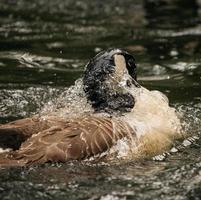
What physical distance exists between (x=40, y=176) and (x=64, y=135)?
1.80 ft

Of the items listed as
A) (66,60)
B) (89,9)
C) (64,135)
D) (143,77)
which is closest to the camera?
(64,135)

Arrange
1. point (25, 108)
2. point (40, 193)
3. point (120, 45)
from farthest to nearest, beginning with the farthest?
point (120, 45) < point (25, 108) < point (40, 193)

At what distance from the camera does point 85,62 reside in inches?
487

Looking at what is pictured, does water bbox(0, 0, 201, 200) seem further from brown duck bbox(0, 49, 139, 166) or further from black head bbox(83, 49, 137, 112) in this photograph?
black head bbox(83, 49, 137, 112)

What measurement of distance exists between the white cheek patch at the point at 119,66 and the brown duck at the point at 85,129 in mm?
12

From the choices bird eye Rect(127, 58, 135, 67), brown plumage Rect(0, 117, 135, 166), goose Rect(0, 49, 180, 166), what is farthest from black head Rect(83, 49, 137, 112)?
brown plumage Rect(0, 117, 135, 166)

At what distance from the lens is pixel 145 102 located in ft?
27.1

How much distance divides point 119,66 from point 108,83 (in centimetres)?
28

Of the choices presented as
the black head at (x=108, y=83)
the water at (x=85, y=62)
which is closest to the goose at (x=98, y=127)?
the black head at (x=108, y=83)

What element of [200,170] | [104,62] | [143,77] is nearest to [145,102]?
[104,62]

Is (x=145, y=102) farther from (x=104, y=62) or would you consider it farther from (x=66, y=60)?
(x=66, y=60)

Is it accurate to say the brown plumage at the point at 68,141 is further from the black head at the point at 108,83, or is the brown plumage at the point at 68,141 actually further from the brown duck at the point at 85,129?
the black head at the point at 108,83

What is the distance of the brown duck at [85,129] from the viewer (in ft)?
22.3

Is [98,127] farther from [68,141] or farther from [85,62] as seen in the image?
[85,62]
